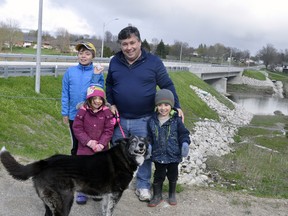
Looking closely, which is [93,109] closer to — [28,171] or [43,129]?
[28,171]

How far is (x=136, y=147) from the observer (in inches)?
173

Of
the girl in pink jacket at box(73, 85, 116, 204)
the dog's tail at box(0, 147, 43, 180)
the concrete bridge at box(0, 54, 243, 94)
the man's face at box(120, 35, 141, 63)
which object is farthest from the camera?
the concrete bridge at box(0, 54, 243, 94)

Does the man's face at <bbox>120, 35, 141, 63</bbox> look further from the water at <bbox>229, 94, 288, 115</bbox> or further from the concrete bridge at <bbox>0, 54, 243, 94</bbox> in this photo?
the water at <bbox>229, 94, 288, 115</bbox>

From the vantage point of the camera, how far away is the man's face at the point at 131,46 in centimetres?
473

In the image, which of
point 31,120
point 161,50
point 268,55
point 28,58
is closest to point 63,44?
point 28,58

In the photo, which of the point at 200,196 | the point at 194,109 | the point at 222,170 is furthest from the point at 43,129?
the point at 194,109

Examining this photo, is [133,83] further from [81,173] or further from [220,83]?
[220,83]

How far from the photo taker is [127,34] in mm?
4703

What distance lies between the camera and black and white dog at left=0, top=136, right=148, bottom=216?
4020mm

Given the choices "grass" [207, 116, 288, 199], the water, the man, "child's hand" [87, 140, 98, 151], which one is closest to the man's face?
the man

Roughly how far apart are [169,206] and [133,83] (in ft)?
7.18

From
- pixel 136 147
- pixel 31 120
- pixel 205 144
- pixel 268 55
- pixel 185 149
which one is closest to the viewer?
pixel 136 147

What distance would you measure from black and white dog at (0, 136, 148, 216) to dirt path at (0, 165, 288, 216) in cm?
59

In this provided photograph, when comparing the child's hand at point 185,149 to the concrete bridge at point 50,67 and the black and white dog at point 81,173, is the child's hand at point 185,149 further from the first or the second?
the concrete bridge at point 50,67
